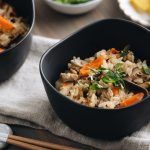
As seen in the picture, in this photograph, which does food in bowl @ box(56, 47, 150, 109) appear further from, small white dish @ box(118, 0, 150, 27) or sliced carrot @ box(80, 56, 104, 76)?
small white dish @ box(118, 0, 150, 27)

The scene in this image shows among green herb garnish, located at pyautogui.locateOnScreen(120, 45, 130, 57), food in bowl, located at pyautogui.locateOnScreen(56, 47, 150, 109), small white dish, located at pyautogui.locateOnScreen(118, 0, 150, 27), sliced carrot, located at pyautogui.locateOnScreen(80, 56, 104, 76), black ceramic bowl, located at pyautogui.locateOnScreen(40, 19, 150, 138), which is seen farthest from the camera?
small white dish, located at pyautogui.locateOnScreen(118, 0, 150, 27)

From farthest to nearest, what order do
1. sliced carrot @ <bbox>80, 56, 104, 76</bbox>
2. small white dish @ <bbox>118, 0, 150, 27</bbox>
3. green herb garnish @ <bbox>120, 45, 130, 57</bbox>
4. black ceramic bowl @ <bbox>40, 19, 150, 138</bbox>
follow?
small white dish @ <bbox>118, 0, 150, 27</bbox>
green herb garnish @ <bbox>120, 45, 130, 57</bbox>
sliced carrot @ <bbox>80, 56, 104, 76</bbox>
black ceramic bowl @ <bbox>40, 19, 150, 138</bbox>

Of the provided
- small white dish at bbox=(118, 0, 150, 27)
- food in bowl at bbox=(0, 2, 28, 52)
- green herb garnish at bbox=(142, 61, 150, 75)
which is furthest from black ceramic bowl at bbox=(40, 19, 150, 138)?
small white dish at bbox=(118, 0, 150, 27)

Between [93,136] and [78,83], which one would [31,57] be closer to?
[78,83]

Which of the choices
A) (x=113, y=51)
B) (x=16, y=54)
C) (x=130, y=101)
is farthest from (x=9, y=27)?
(x=130, y=101)

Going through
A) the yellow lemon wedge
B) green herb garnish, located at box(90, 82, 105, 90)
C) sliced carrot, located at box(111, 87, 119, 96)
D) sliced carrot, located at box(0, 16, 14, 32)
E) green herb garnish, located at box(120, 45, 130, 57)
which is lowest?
the yellow lemon wedge

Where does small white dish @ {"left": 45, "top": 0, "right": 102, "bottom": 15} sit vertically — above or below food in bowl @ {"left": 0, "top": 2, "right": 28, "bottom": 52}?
below

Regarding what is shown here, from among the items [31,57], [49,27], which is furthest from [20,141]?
[49,27]

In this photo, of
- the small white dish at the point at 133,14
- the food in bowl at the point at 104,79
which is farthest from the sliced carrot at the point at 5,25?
the small white dish at the point at 133,14

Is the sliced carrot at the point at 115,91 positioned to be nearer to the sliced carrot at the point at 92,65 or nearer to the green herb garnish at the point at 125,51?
the sliced carrot at the point at 92,65
